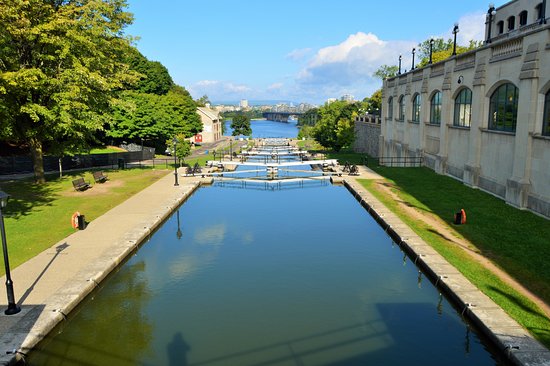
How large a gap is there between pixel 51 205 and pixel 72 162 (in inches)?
765

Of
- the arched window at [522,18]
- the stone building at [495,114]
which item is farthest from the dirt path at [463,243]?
the arched window at [522,18]

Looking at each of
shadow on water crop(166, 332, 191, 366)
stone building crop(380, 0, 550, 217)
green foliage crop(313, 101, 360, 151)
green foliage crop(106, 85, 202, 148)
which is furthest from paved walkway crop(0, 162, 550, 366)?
green foliage crop(313, 101, 360, 151)

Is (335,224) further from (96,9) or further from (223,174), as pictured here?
(96,9)

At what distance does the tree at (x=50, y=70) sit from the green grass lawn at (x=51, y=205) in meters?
3.50

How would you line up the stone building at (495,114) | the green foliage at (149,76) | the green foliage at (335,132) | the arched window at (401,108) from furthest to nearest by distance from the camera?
the green foliage at (149,76) → the green foliage at (335,132) → the arched window at (401,108) → the stone building at (495,114)

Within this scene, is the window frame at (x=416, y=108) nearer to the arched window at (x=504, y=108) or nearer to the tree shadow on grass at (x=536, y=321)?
the arched window at (x=504, y=108)

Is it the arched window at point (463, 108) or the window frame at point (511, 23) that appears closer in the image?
the arched window at point (463, 108)

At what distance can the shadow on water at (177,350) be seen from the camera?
10.6m

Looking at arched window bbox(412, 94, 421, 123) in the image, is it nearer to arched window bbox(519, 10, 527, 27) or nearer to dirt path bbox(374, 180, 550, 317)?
arched window bbox(519, 10, 527, 27)

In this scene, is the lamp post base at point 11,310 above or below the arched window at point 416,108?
below

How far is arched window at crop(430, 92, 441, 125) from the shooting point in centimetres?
3962

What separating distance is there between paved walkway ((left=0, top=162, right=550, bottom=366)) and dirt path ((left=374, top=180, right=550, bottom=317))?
4.42 feet

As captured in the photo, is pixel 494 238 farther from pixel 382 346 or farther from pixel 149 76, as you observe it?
pixel 149 76

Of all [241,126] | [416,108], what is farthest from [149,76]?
[241,126]
